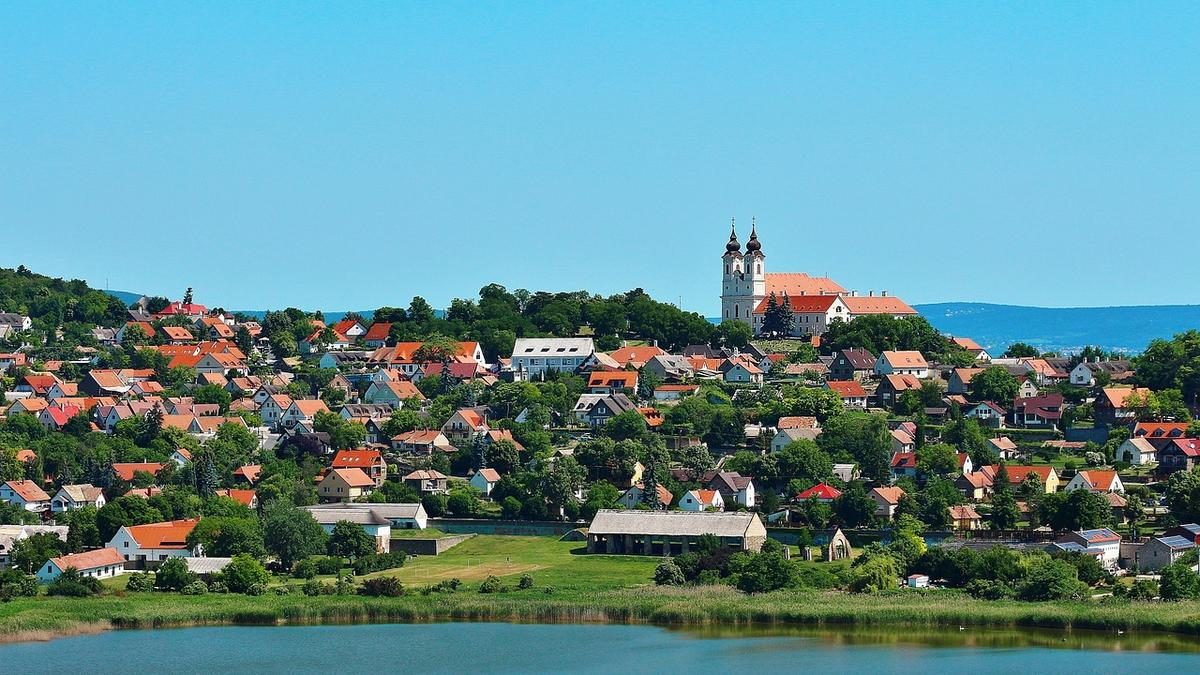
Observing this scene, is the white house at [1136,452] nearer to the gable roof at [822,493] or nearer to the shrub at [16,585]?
the gable roof at [822,493]

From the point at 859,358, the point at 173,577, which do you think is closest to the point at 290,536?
the point at 173,577

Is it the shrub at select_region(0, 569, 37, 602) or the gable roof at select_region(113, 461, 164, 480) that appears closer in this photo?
the shrub at select_region(0, 569, 37, 602)

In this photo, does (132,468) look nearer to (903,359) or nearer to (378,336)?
(378,336)

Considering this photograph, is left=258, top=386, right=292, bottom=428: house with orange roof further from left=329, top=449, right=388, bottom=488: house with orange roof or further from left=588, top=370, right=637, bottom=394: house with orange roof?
left=588, top=370, right=637, bottom=394: house with orange roof

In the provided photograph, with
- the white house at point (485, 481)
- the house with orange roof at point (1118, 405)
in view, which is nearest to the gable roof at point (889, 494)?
the white house at point (485, 481)

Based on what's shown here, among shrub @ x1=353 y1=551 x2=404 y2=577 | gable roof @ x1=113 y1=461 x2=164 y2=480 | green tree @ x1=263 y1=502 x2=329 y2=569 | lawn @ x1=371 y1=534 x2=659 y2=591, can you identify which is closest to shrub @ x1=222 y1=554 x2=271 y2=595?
green tree @ x1=263 y1=502 x2=329 y2=569

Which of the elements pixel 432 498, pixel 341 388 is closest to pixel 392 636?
pixel 432 498

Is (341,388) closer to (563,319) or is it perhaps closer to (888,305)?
(563,319)
